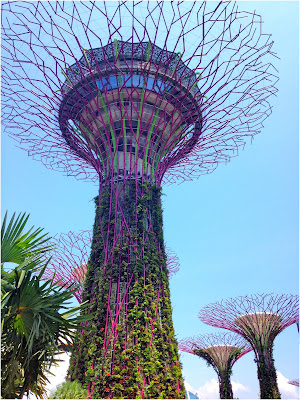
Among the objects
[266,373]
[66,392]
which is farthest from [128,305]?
[266,373]

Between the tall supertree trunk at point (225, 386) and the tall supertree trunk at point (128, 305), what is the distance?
19.9 meters

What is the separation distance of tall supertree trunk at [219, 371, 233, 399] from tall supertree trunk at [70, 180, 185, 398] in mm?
19906

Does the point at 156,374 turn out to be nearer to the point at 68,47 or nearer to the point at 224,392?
the point at 68,47

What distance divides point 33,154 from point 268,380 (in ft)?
69.3

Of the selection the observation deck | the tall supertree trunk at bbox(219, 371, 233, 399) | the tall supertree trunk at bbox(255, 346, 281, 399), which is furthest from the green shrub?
the tall supertree trunk at bbox(219, 371, 233, 399)

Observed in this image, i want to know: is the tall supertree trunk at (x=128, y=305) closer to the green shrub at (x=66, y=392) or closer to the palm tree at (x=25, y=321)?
the green shrub at (x=66, y=392)

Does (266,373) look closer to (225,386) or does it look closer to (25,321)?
(225,386)

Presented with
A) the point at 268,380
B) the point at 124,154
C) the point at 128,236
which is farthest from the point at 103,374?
the point at 268,380

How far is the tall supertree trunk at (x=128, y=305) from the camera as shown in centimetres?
1253

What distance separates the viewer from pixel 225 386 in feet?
100

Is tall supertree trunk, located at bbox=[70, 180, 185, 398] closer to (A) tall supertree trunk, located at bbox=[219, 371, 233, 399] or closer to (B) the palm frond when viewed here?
(B) the palm frond

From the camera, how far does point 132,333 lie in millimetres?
13297

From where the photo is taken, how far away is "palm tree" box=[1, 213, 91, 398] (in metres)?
7.27

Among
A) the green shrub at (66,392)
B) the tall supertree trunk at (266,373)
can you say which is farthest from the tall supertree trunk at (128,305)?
the tall supertree trunk at (266,373)
